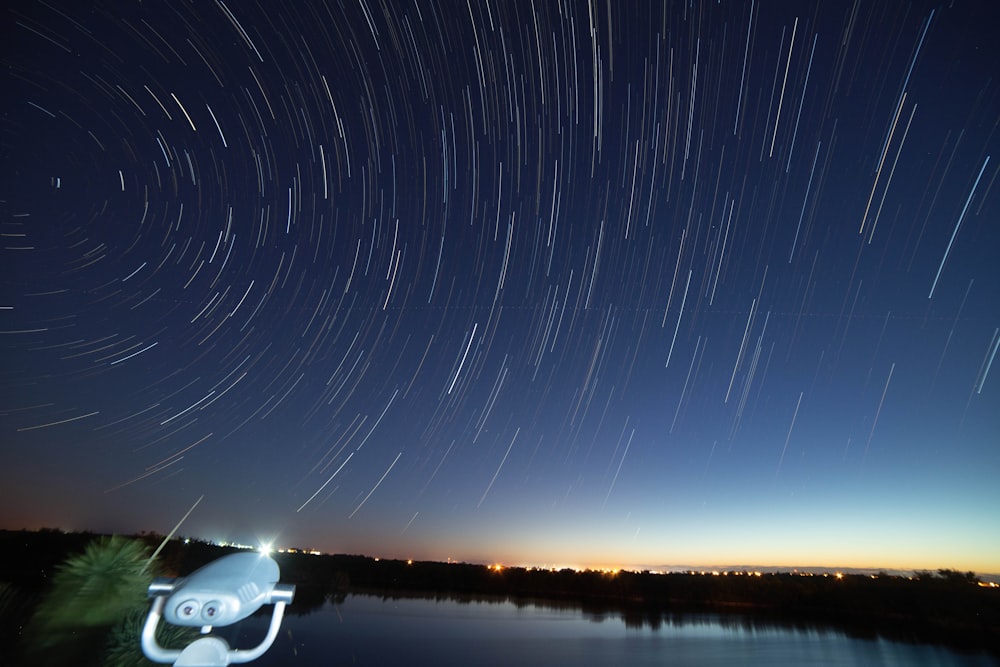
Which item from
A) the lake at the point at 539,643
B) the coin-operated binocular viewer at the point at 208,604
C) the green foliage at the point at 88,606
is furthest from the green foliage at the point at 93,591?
the lake at the point at 539,643

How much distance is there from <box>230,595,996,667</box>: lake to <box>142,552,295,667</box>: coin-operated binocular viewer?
79.9 feet

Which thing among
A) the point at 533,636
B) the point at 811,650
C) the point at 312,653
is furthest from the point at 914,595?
the point at 312,653

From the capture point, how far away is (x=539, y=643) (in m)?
35.4

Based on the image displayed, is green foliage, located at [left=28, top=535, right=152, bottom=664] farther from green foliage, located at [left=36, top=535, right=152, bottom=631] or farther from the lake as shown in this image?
the lake

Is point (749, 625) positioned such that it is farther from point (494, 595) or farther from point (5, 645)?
point (5, 645)

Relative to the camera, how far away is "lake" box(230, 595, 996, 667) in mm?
27812

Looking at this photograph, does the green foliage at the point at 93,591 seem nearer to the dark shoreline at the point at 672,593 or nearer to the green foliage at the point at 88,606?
the green foliage at the point at 88,606

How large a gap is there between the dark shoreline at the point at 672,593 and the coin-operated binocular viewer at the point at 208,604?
44.4 meters

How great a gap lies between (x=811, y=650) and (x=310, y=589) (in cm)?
6087

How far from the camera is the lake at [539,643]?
1095 inches

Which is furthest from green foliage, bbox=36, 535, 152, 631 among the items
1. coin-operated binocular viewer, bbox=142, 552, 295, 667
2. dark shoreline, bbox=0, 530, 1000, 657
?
dark shoreline, bbox=0, 530, 1000, 657

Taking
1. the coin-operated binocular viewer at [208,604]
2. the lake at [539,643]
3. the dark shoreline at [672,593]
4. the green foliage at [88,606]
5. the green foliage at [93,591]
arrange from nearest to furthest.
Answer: the coin-operated binocular viewer at [208,604], the green foliage at [88,606], the green foliage at [93,591], the lake at [539,643], the dark shoreline at [672,593]

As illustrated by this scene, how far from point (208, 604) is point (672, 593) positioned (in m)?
104

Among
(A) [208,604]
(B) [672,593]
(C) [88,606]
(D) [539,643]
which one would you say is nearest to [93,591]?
(C) [88,606]
